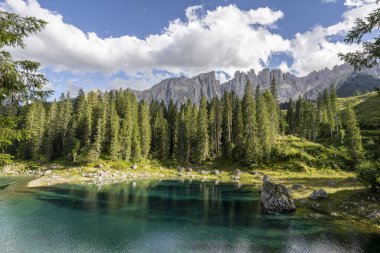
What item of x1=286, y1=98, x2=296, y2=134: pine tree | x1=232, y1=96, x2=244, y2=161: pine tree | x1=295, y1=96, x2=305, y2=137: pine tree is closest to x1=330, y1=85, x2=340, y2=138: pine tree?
x1=295, y1=96, x2=305, y2=137: pine tree

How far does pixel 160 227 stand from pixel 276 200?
19.8 metres

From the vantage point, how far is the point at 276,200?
141 ft

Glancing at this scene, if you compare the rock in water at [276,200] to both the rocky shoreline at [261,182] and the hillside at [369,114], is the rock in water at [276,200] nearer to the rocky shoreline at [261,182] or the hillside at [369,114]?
the rocky shoreline at [261,182]

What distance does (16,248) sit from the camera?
26.7m

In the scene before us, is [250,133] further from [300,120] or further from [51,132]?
[51,132]

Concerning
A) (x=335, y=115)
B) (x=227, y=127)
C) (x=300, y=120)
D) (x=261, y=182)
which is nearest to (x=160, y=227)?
(x=261, y=182)

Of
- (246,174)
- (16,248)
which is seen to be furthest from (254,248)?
(246,174)

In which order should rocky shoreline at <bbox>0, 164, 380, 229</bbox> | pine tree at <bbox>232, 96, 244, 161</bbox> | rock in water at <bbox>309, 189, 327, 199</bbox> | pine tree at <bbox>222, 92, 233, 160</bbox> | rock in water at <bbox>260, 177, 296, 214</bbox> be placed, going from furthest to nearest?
pine tree at <bbox>222, 92, 233, 160</bbox> < pine tree at <bbox>232, 96, 244, 161</bbox> < rock in water at <bbox>309, 189, 327, 199</bbox> < rock in water at <bbox>260, 177, 296, 214</bbox> < rocky shoreline at <bbox>0, 164, 380, 229</bbox>

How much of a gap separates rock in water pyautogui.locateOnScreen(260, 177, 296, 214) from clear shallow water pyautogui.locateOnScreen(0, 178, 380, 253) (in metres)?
1.97

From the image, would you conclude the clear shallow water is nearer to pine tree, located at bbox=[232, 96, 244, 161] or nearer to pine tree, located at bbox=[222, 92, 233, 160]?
pine tree, located at bbox=[232, 96, 244, 161]

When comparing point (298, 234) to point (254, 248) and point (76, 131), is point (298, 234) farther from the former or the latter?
point (76, 131)

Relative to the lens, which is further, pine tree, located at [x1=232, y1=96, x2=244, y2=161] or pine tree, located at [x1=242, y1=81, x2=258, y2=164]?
pine tree, located at [x1=232, y1=96, x2=244, y2=161]

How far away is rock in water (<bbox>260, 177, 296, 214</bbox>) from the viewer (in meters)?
42.3

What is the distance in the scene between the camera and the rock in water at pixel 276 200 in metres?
42.3
